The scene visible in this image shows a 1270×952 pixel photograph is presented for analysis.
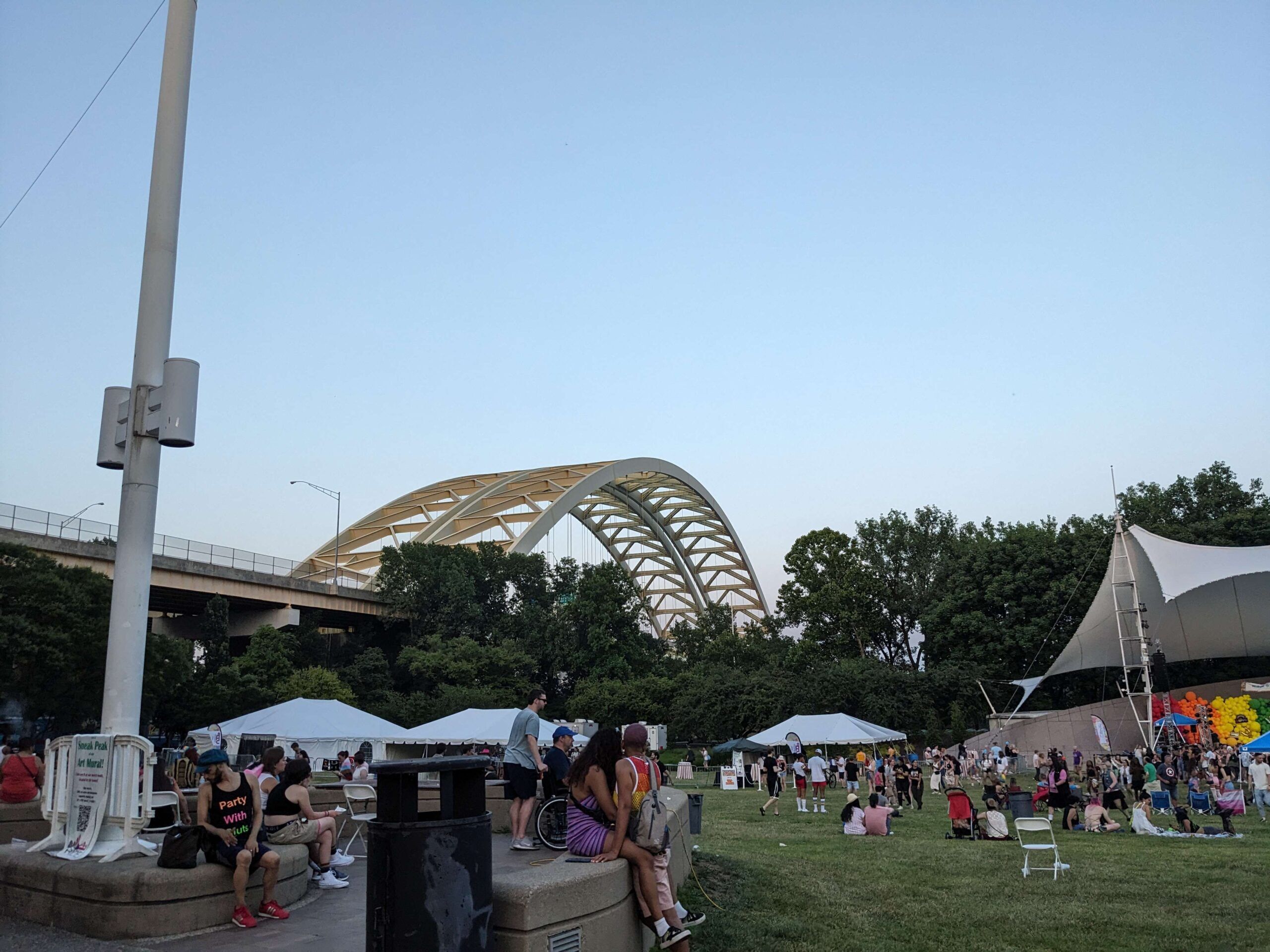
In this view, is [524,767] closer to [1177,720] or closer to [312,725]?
[312,725]

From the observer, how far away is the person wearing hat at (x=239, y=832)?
677 cm

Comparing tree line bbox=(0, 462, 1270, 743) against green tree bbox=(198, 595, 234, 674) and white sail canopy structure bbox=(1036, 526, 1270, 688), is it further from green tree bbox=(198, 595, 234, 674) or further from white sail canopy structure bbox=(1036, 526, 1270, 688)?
white sail canopy structure bbox=(1036, 526, 1270, 688)

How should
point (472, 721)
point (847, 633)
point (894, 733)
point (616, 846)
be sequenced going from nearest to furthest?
point (616, 846)
point (472, 721)
point (894, 733)
point (847, 633)

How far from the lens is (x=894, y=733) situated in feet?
99.9

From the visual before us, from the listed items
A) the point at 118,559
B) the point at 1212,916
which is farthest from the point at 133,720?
the point at 1212,916

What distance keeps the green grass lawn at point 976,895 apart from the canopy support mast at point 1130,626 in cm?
1555

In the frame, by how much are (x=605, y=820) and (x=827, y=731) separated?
23.4 meters

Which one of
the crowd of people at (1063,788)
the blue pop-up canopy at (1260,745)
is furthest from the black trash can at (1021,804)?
the blue pop-up canopy at (1260,745)

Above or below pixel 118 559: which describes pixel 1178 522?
above

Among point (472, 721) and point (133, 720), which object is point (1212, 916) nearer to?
point (133, 720)

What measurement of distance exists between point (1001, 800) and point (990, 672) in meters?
31.9

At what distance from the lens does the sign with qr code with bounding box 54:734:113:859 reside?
7.06 meters

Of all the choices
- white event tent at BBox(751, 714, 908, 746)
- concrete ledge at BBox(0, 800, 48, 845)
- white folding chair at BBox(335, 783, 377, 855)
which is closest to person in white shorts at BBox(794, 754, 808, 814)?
white event tent at BBox(751, 714, 908, 746)

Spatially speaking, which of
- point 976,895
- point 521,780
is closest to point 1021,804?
point 976,895
